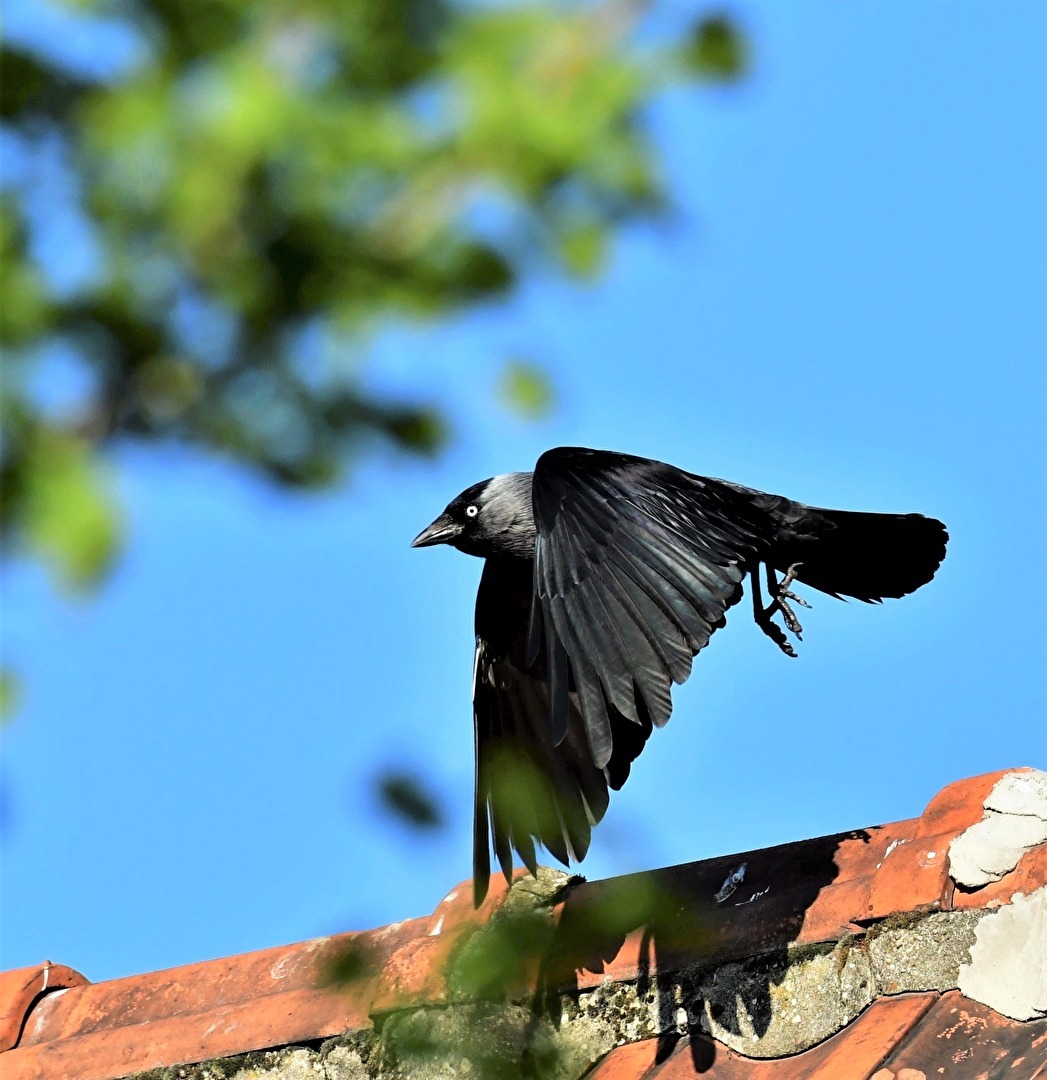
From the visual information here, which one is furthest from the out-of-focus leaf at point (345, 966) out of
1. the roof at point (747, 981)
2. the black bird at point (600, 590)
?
the black bird at point (600, 590)

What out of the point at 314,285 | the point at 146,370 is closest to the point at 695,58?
the point at 314,285

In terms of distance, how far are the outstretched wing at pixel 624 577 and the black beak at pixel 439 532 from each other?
92cm

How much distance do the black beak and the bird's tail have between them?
939mm

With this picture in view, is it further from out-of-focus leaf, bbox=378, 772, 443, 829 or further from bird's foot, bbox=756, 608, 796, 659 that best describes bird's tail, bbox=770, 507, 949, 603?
out-of-focus leaf, bbox=378, 772, 443, 829

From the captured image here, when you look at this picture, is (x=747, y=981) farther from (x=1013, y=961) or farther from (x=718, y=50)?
(x=718, y=50)

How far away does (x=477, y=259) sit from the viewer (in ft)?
3.60

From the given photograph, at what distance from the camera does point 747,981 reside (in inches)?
110

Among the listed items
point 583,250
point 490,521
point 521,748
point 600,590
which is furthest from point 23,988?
point 583,250

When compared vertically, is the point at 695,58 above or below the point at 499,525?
below

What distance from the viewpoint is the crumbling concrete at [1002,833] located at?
261 centimetres

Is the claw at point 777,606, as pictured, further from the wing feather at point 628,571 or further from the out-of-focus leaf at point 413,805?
the out-of-focus leaf at point 413,805

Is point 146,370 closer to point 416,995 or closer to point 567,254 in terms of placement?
point 567,254

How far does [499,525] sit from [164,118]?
363 centimetres

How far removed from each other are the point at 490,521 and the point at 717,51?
11.7 feet
